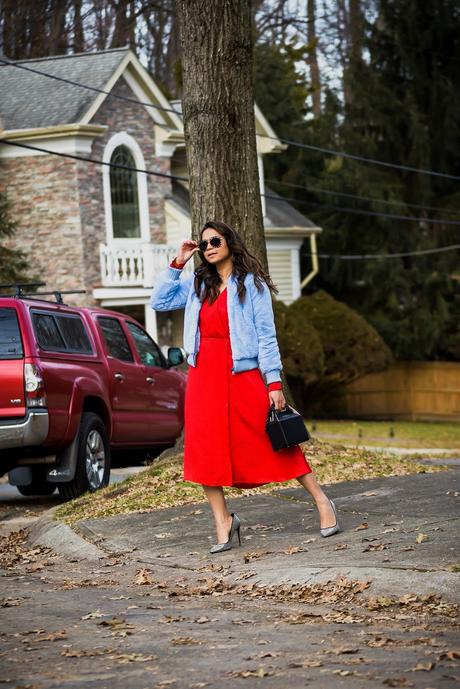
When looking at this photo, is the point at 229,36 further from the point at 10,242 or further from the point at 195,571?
the point at 10,242

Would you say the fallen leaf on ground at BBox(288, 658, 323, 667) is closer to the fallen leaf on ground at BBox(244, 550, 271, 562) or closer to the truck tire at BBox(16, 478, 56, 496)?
the fallen leaf on ground at BBox(244, 550, 271, 562)

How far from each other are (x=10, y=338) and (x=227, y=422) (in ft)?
13.7

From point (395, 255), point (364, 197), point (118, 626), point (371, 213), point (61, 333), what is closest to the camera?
point (118, 626)

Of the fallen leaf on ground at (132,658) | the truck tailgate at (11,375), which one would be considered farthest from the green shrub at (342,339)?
the fallen leaf on ground at (132,658)

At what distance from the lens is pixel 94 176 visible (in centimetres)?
3036

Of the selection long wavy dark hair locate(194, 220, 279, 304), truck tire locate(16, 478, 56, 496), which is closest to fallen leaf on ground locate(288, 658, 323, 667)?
long wavy dark hair locate(194, 220, 279, 304)

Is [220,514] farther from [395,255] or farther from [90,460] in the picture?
[395,255]

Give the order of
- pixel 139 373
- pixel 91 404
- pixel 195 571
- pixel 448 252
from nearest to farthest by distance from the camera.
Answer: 1. pixel 195 571
2. pixel 91 404
3. pixel 139 373
4. pixel 448 252

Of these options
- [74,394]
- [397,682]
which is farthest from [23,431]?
[397,682]

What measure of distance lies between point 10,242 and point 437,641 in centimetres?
2530

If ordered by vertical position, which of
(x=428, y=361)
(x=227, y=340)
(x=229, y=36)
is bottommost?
(x=428, y=361)

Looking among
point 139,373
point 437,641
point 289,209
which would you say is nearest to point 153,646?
point 437,641

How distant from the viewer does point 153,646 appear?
611 centimetres

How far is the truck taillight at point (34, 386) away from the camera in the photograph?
11.8 metres
